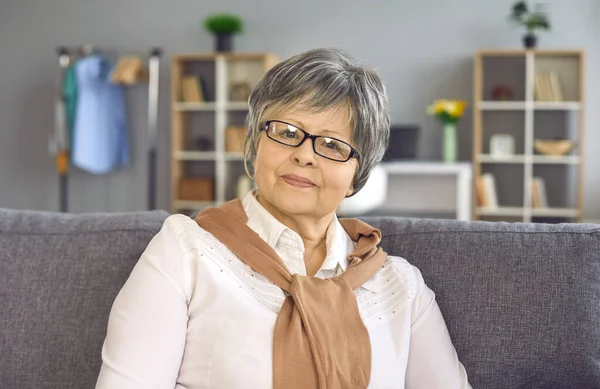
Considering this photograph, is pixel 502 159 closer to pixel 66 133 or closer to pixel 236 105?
pixel 236 105

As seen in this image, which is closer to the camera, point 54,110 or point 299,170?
point 299,170

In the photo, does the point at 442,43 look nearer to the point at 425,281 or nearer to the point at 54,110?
the point at 54,110

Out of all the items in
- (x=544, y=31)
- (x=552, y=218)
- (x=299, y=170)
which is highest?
(x=544, y=31)

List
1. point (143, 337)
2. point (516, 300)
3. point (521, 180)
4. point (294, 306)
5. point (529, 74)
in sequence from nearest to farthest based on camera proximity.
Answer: point (143, 337) < point (294, 306) < point (516, 300) < point (529, 74) < point (521, 180)

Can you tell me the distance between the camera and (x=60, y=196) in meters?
6.27

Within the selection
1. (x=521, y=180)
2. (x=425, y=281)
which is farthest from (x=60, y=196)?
(x=425, y=281)

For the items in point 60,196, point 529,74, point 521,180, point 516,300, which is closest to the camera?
point 516,300

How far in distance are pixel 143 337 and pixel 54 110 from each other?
5.52 meters

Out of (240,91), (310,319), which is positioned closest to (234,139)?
(240,91)

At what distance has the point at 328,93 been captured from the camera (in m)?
1.41

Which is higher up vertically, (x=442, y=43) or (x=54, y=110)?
(x=442, y=43)

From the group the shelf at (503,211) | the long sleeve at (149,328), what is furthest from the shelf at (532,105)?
the long sleeve at (149,328)

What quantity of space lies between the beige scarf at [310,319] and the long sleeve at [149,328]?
14 centimetres

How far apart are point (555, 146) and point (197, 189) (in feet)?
8.78
